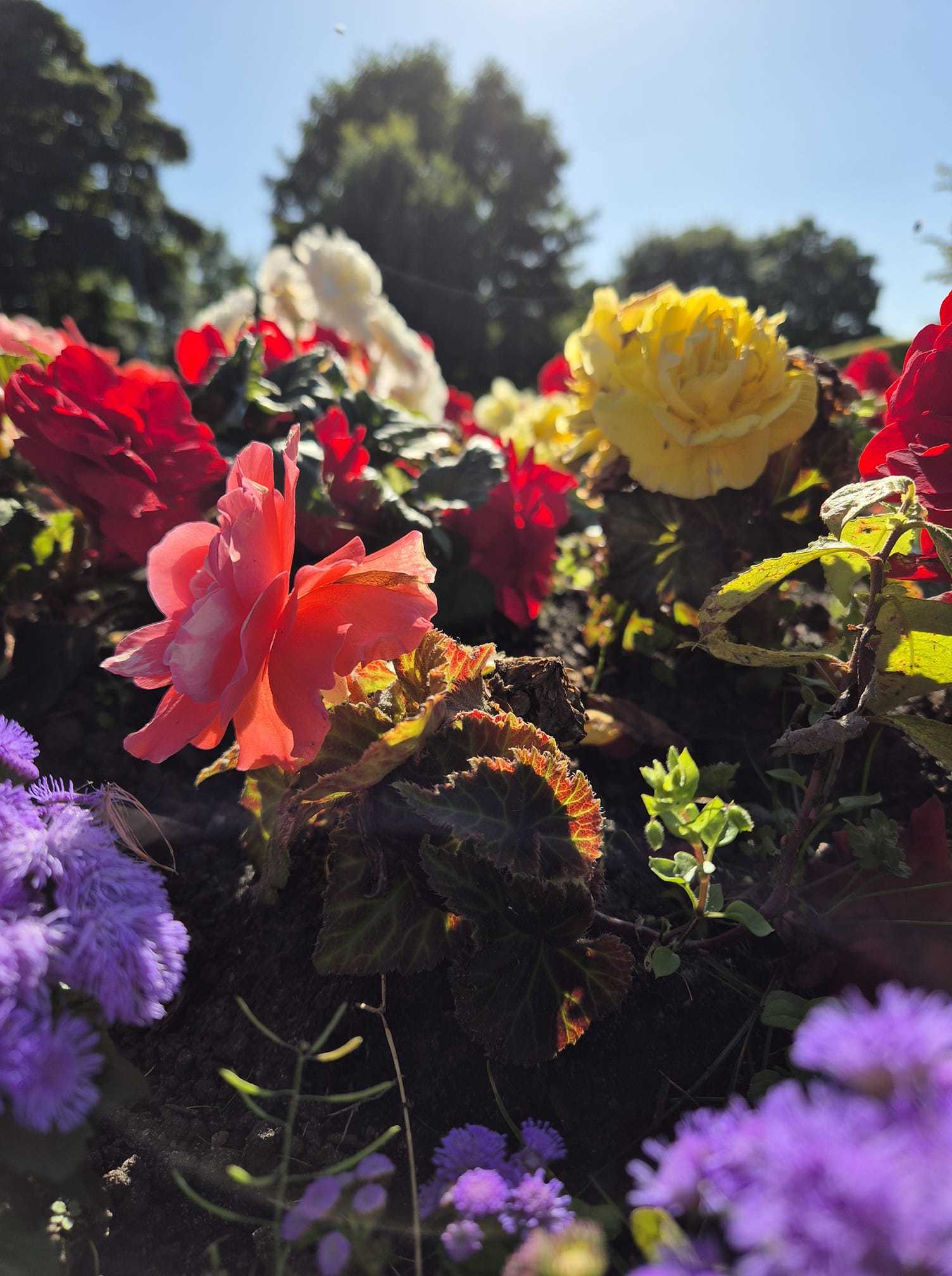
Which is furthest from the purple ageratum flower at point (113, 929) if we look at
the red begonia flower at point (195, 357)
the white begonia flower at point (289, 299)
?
the white begonia flower at point (289, 299)

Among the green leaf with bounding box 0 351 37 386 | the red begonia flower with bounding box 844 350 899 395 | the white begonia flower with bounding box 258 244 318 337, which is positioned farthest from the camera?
the white begonia flower with bounding box 258 244 318 337

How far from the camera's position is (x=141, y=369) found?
139cm

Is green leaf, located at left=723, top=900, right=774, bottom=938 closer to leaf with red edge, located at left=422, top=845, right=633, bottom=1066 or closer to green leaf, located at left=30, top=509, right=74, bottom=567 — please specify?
leaf with red edge, located at left=422, top=845, right=633, bottom=1066

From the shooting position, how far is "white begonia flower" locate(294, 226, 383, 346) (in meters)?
2.68

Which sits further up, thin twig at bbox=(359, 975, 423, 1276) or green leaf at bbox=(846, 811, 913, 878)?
green leaf at bbox=(846, 811, 913, 878)

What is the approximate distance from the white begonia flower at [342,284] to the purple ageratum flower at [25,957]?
8.10 feet

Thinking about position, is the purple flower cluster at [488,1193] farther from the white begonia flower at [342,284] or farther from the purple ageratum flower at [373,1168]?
the white begonia flower at [342,284]

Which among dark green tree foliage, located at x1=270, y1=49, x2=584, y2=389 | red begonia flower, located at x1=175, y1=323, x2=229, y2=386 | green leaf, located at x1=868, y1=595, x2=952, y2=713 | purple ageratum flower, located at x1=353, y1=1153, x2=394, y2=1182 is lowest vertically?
purple ageratum flower, located at x1=353, y1=1153, x2=394, y2=1182

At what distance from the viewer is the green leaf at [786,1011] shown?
80 cm

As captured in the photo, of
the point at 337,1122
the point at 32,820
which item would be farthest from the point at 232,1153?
the point at 32,820

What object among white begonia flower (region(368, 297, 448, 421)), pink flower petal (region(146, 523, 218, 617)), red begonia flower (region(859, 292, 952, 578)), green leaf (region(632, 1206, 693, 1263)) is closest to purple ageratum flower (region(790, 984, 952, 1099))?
green leaf (region(632, 1206, 693, 1263))

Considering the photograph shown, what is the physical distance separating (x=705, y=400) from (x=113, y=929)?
3.83ft

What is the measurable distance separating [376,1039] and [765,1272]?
2.11ft

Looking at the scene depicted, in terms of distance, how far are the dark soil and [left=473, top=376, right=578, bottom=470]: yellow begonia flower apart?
35.6 inches
